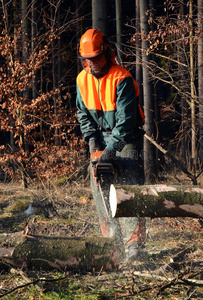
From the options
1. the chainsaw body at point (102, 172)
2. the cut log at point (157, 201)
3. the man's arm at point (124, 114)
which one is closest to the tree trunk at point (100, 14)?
the man's arm at point (124, 114)

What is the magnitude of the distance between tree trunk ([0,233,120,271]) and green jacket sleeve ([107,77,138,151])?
1.09 meters

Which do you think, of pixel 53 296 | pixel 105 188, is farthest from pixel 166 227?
pixel 53 296

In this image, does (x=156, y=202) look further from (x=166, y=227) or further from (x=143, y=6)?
(x=143, y=6)

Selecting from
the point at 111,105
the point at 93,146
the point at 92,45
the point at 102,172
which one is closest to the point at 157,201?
the point at 102,172

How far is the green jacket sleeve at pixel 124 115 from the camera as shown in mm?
3873

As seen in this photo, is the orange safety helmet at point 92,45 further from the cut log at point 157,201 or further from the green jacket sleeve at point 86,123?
the cut log at point 157,201

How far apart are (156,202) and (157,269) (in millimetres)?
714

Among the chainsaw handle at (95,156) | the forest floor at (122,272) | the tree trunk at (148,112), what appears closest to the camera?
Answer: the forest floor at (122,272)

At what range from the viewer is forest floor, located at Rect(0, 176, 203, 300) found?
2869 millimetres

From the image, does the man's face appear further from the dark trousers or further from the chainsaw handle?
the chainsaw handle

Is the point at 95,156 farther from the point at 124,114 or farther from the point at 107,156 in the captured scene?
the point at 124,114

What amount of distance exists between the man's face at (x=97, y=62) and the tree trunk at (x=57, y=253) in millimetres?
1938

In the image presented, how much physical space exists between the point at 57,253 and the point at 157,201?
1114mm

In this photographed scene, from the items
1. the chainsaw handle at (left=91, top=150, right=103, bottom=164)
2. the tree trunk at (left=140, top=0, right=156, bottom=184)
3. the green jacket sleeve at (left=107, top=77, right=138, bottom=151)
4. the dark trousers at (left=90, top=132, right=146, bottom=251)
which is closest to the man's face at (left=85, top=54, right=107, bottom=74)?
the green jacket sleeve at (left=107, top=77, right=138, bottom=151)
